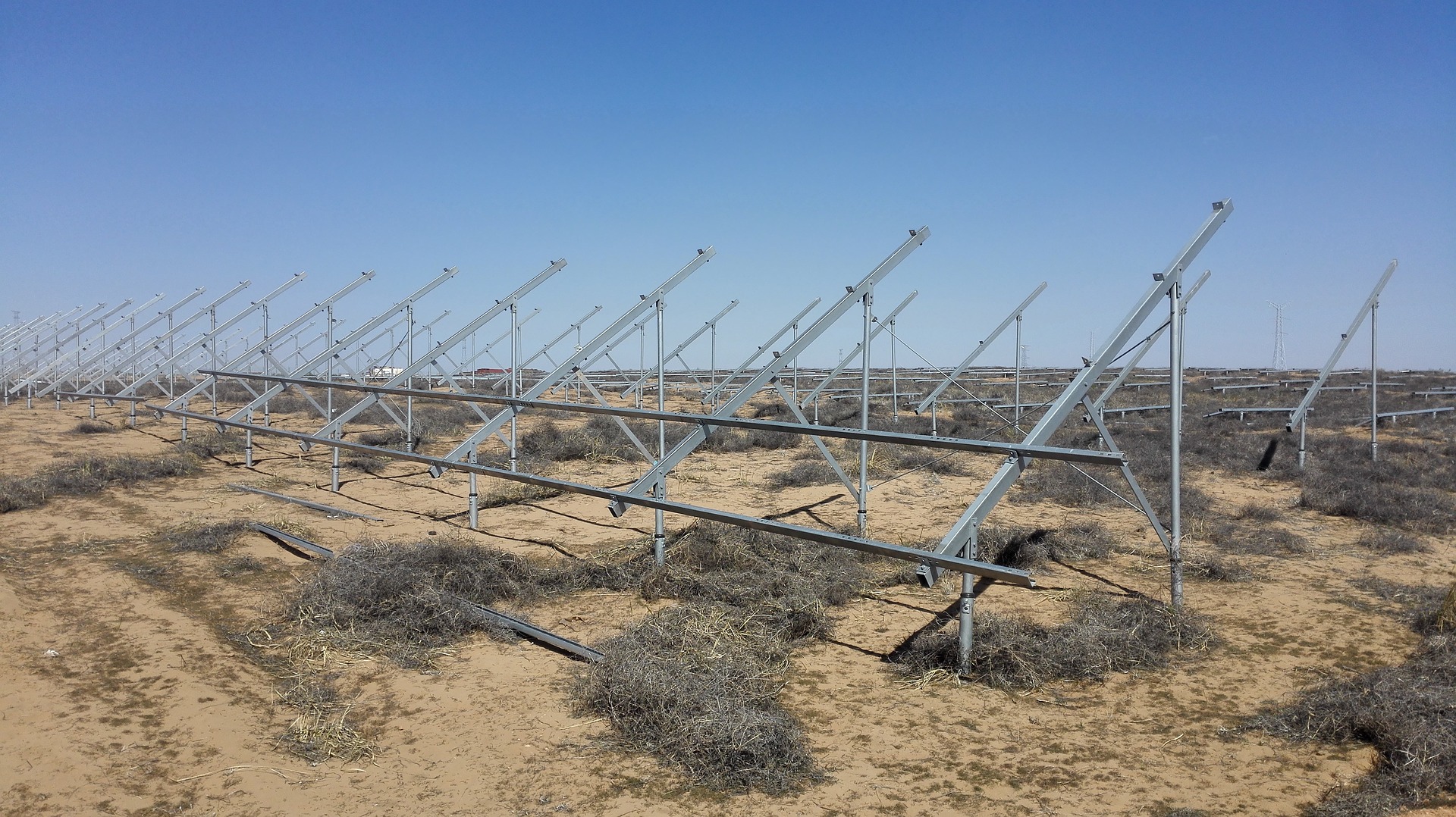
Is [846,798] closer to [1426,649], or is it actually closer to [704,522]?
[1426,649]

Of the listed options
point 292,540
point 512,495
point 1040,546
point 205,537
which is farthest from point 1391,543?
point 205,537

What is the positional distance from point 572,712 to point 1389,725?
15.1 feet

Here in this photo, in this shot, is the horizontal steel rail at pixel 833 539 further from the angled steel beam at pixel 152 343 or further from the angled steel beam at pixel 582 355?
the angled steel beam at pixel 152 343

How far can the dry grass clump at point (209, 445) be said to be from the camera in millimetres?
16281

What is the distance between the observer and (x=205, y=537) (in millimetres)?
8594

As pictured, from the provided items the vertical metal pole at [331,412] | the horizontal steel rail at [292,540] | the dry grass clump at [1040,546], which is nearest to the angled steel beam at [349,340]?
the vertical metal pole at [331,412]

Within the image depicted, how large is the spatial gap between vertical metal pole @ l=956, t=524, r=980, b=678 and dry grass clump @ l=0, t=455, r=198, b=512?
11660 mm

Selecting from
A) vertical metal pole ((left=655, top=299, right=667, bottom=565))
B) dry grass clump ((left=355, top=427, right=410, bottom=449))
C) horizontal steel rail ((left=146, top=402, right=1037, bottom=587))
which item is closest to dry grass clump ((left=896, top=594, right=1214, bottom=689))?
horizontal steel rail ((left=146, top=402, right=1037, bottom=587))

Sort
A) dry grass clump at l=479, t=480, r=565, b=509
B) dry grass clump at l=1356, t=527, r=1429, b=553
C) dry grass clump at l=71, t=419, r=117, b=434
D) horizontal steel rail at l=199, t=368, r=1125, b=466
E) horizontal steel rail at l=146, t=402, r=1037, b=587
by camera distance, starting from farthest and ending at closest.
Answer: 1. dry grass clump at l=71, t=419, r=117, b=434
2. dry grass clump at l=479, t=480, r=565, b=509
3. dry grass clump at l=1356, t=527, r=1429, b=553
4. horizontal steel rail at l=199, t=368, r=1125, b=466
5. horizontal steel rail at l=146, t=402, r=1037, b=587

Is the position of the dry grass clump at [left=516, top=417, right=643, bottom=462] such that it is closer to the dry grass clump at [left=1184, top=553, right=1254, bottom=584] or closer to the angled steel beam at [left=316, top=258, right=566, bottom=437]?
the angled steel beam at [left=316, top=258, right=566, bottom=437]

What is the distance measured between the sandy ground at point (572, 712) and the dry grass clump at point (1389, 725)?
145 mm

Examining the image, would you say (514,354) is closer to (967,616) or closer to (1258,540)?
(967,616)

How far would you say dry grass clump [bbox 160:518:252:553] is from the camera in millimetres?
8430

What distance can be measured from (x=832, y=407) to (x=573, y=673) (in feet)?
80.2
